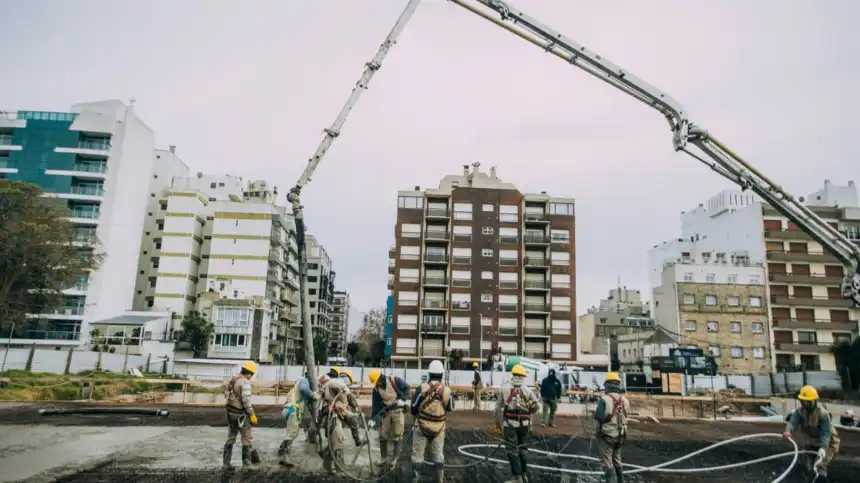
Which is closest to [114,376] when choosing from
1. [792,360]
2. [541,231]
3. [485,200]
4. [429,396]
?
[429,396]

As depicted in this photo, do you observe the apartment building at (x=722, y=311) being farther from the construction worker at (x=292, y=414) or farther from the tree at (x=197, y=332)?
the construction worker at (x=292, y=414)

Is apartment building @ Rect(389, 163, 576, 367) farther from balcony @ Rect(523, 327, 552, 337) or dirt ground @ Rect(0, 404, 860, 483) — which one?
dirt ground @ Rect(0, 404, 860, 483)

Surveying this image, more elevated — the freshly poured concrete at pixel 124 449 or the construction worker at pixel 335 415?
the construction worker at pixel 335 415

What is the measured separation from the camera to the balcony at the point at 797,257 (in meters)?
68.8

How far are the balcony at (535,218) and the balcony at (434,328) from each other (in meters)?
16.3

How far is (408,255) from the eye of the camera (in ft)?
224

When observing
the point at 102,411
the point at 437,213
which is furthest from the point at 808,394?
the point at 437,213

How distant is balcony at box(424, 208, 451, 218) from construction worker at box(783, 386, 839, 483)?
59.2m

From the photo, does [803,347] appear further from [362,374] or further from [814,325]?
[362,374]

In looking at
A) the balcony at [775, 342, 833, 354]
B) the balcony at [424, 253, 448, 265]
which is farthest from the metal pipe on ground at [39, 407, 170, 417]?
the balcony at [775, 342, 833, 354]

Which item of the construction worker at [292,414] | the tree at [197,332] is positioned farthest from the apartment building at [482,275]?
the construction worker at [292,414]

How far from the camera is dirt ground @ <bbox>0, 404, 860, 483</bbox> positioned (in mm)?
10938

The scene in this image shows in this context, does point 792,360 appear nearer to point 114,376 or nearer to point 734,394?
point 734,394

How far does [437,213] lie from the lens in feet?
229
